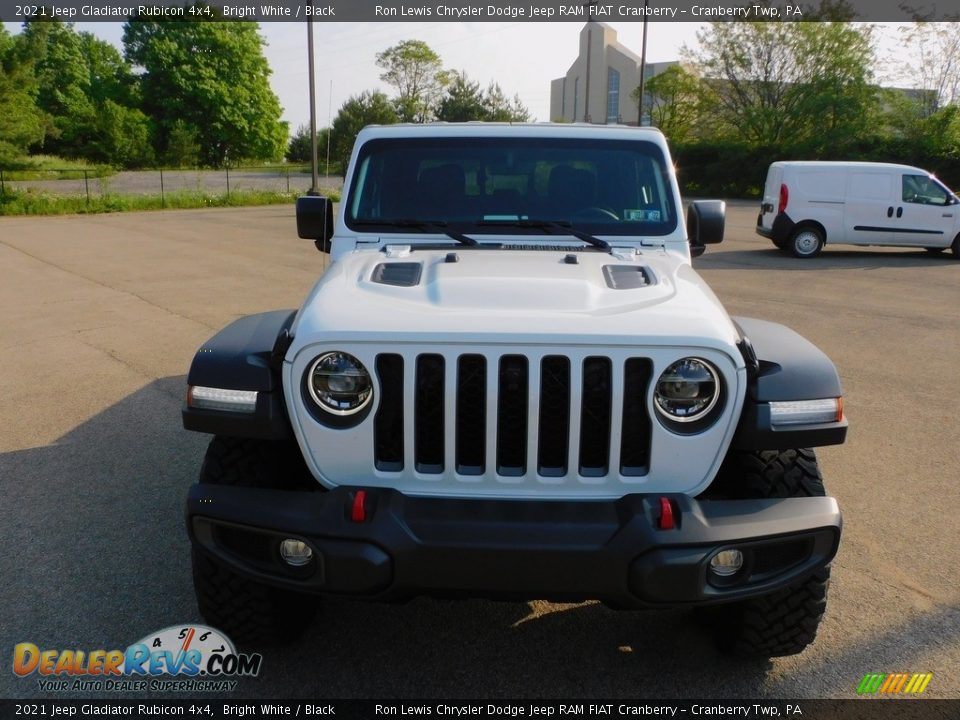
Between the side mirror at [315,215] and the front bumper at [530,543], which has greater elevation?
the side mirror at [315,215]

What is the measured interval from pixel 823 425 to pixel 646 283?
0.77 m

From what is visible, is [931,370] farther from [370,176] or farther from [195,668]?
[195,668]

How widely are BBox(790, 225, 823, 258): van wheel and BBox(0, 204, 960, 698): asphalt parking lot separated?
6.70m

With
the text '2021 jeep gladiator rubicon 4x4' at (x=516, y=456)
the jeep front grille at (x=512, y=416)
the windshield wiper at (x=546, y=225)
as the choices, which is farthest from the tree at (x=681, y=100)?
the jeep front grille at (x=512, y=416)

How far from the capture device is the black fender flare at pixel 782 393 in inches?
104

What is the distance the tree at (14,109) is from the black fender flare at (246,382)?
95.1ft

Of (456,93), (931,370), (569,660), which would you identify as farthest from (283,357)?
(456,93)

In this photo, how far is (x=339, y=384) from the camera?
261 cm

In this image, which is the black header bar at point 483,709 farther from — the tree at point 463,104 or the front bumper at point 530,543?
the tree at point 463,104

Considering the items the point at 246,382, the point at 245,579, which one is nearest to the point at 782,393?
the point at 246,382

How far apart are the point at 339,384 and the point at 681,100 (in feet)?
159

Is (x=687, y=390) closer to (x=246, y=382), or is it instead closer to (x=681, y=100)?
(x=246, y=382)

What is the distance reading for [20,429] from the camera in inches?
222

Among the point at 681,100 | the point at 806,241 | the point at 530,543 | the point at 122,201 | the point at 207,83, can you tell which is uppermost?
the point at 207,83
